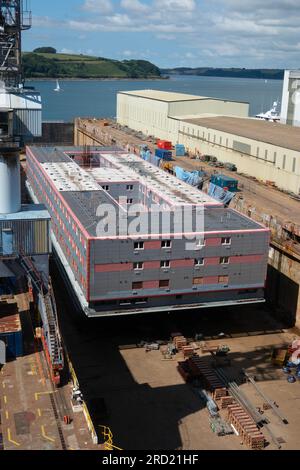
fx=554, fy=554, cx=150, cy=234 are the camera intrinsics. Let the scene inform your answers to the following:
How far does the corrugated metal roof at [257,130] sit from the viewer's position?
63388 millimetres

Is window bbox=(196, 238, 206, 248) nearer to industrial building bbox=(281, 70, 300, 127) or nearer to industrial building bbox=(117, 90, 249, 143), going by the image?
industrial building bbox=(117, 90, 249, 143)

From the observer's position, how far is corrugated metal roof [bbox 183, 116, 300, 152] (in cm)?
6339

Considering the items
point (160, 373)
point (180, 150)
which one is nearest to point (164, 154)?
point (180, 150)

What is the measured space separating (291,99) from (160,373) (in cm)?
7472

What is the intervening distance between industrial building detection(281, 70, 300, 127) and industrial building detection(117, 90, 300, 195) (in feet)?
30.3

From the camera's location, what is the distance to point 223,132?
73.2 metres

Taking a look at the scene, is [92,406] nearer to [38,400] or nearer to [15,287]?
[38,400]

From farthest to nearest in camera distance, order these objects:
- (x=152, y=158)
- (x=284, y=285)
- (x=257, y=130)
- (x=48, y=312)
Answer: (x=257, y=130) → (x=152, y=158) → (x=284, y=285) → (x=48, y=312)

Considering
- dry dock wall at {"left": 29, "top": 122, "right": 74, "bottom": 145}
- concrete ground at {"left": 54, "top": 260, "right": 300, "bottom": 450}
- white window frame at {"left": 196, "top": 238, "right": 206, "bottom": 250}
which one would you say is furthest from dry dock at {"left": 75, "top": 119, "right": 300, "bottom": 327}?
dry dock wall at {"left": 29, "top": 122, "right": 74, "bottom": 145}

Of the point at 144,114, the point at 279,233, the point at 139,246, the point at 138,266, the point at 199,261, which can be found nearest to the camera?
the point at 139,246

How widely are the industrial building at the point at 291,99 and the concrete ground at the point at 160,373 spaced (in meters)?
61.3

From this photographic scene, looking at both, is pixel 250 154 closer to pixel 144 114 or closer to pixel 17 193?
pixel 17 193

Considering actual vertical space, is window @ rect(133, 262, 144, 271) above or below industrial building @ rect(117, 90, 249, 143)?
below

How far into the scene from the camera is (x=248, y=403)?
28844mm
